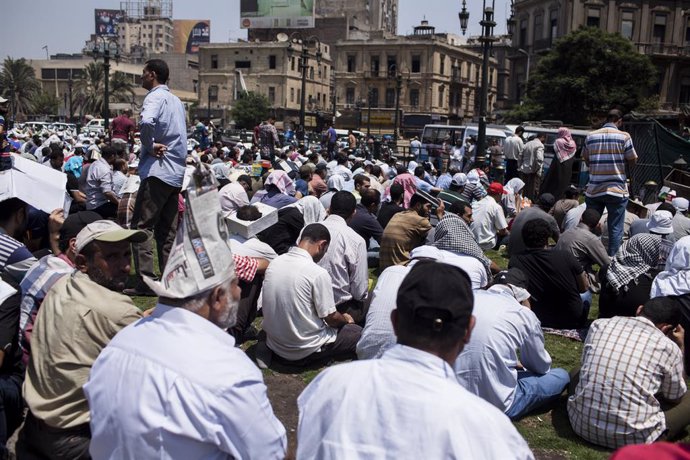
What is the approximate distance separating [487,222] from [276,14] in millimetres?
84316

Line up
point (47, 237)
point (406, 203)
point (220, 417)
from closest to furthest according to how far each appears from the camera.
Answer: point (220, 417) → point (47, 237) → point (406, 203)

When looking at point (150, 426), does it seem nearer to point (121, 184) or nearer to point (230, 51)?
point (121, 184)

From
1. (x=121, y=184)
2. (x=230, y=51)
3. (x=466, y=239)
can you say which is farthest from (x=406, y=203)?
(x=230, y=51)

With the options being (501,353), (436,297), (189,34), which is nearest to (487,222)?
(501,353)

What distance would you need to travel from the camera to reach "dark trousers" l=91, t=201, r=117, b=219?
9.53m

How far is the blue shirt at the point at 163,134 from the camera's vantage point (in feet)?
20.6

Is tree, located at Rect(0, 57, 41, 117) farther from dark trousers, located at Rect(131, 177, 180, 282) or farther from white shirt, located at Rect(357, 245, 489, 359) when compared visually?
white shirt, located at Rect(357, 245, 489, 359)

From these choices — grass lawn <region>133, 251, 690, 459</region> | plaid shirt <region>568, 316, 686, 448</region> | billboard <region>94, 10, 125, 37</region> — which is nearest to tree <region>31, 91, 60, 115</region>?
A: billboard <region>94, 10, 125, 37</region>

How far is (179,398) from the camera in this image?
2.18 meters

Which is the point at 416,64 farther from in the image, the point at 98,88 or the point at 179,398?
the point at 179,398

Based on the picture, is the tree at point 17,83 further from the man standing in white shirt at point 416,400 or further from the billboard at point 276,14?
the man standing in white shirt at point 416,400

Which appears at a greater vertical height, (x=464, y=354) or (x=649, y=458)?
(x=649, y=458)

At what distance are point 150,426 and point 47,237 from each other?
469 cm

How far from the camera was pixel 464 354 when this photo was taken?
4488mm
